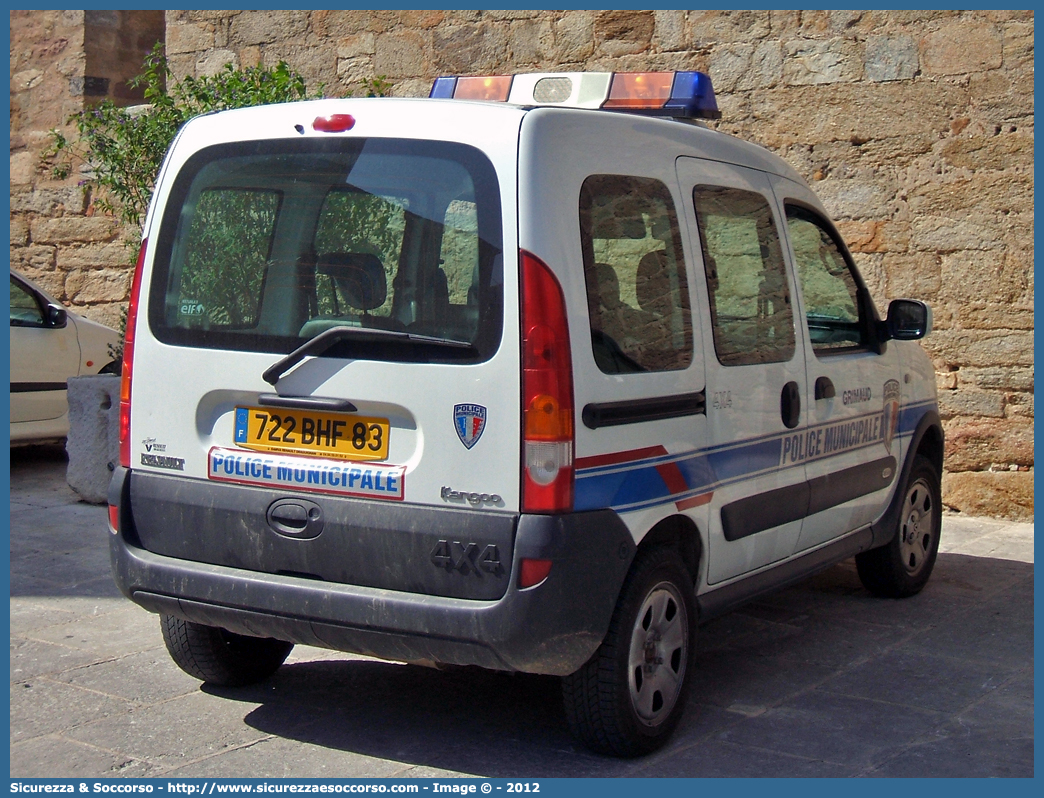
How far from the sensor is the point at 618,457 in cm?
363

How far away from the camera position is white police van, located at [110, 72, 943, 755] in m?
3.45

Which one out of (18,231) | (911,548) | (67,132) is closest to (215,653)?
(911,548)

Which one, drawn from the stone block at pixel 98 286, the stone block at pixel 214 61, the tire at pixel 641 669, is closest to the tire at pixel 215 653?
the tire at pixel 641 669

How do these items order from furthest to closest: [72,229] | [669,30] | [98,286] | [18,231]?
1. [18,231]
2. [72,229]
3. [98,286]
4. [669,30]

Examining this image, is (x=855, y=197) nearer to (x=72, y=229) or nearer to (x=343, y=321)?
(x=343, y=321)

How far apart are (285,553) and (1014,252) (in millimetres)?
5326

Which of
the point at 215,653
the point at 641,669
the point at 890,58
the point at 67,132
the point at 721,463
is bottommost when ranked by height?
the point at 215,653

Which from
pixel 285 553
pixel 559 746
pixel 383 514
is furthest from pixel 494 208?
pixel 559 746

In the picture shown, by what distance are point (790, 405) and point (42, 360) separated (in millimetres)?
6038

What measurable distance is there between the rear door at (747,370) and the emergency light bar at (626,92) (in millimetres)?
299

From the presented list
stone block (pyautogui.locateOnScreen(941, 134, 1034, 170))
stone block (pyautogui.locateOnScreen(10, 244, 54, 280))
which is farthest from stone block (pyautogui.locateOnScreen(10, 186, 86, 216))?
stone block (pyautogui.locateOnScreen(941, 134, 1034, 170))

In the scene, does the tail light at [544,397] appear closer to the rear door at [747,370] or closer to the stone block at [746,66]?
the rear door at [747,370]

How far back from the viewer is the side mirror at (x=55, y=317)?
8930mm

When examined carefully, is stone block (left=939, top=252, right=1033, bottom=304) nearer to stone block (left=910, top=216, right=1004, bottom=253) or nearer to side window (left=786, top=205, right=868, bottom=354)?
stone block (left=910, top=216, right=1004, bottom=253)
